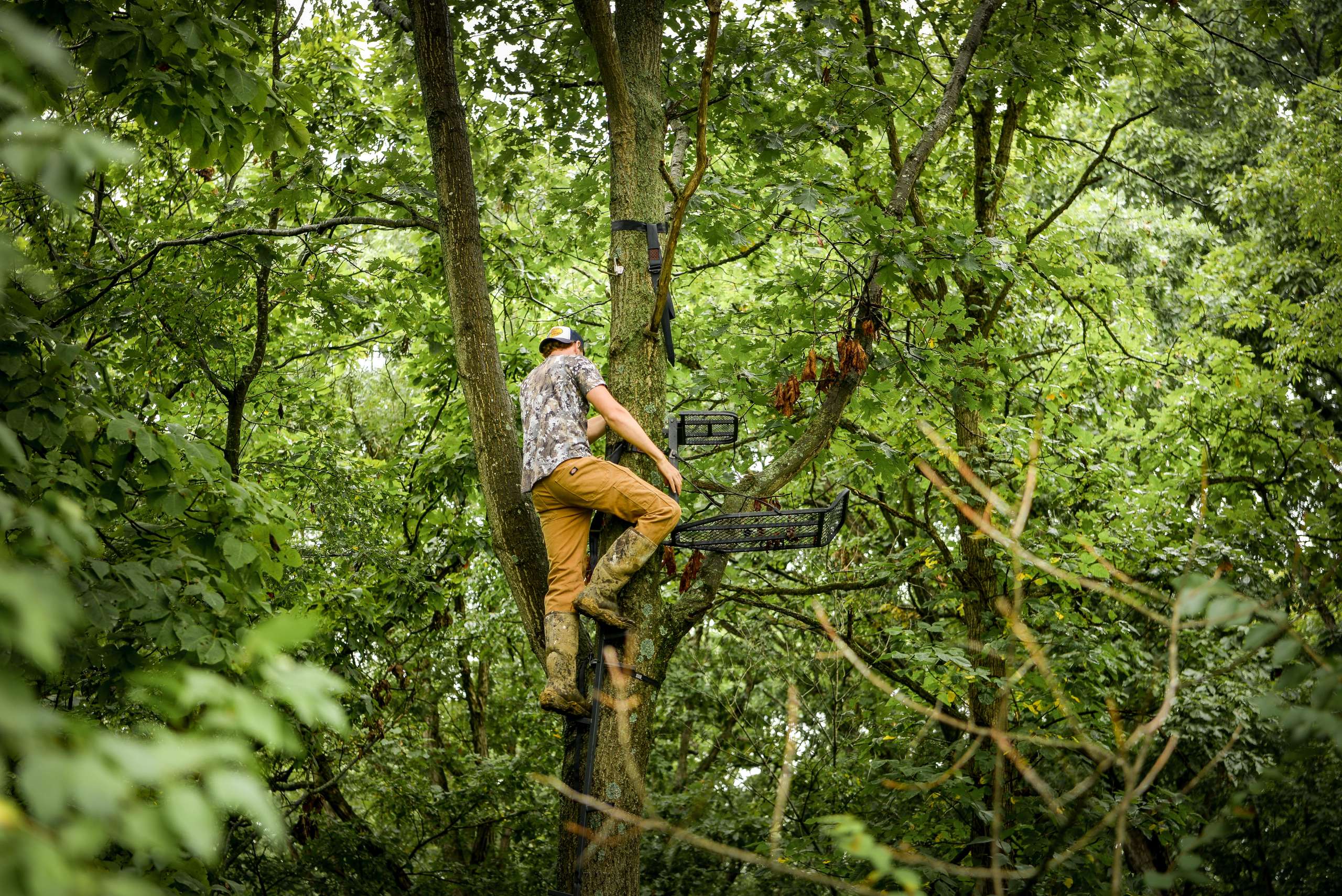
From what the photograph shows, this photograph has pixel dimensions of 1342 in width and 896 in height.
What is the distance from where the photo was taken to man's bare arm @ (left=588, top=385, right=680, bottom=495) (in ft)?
11.3

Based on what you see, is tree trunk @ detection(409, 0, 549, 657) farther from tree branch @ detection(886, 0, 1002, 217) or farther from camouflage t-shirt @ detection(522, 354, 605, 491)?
tree branch @ detection(886, 0, 1002, 217)

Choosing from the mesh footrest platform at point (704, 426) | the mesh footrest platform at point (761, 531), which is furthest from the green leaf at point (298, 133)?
the mesh footrest platform at point (761, 531)

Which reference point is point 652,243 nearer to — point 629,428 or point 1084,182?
point 629,428

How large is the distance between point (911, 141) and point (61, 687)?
615 centimetres

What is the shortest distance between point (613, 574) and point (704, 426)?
72cm

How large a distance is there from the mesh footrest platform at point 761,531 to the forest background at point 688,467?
26cm

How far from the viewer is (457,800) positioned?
7.53 m

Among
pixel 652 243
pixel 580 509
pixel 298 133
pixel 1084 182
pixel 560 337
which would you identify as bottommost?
pixel 580 509

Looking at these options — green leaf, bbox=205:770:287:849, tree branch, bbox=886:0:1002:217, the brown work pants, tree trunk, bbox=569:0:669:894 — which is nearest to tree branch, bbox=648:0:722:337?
tree trunk, bbox=569:0:669:894

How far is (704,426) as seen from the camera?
3816 mm

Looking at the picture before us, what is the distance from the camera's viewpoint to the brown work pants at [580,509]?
11.3 ft

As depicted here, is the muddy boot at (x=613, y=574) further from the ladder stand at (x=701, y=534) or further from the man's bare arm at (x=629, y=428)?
the man's bare arm at (x=629, y=428)

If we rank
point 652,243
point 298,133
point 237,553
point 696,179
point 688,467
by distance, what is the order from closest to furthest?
point 237,553
point 696,179
point 298,133
point 652,243
point 688,467

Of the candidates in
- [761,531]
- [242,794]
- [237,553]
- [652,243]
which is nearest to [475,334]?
[652,243]
